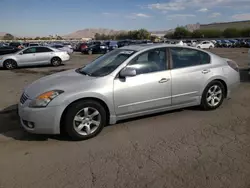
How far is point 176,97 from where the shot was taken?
4938 millimetres

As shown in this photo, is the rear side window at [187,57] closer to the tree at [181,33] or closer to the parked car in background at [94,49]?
the parked car in background at [94,49]

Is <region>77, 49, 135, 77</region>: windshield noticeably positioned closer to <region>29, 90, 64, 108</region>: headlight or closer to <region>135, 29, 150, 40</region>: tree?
<region>29, 90, 64, 108</region>: headlight

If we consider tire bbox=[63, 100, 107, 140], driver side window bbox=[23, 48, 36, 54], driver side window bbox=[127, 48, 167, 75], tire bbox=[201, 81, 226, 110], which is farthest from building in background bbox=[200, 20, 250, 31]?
tire bbox=[63, 100, 107, 140]

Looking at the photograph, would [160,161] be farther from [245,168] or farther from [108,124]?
[108,124]

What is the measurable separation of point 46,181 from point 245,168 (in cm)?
246

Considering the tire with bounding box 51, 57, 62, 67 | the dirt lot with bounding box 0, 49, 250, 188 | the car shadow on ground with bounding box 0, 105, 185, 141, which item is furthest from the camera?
the tire with bounding box 51, 57, 62, 67

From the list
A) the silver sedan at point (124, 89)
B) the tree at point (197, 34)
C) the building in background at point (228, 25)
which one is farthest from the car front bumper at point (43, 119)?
the building in background at point (228, 25)

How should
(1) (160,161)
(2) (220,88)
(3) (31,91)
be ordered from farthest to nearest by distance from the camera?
(2) (220,88) < (3) (31,91) < (1) (160,161)

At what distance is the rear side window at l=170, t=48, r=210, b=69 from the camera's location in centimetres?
502

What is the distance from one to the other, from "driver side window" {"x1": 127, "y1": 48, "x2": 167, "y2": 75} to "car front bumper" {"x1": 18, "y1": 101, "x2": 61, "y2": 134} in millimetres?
1550

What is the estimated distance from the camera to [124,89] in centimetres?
437

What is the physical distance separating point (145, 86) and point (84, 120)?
124 centimetres

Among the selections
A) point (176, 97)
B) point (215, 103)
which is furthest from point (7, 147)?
point (215, 103)

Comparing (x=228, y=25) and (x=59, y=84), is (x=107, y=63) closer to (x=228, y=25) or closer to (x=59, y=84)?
(x=59, y=84)
